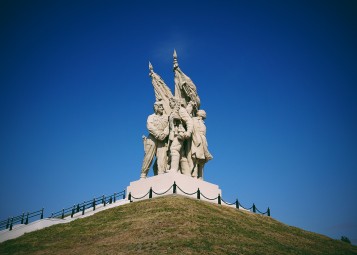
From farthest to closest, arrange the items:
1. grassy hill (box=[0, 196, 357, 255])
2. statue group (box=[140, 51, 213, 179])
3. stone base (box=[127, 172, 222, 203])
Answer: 1. statue group (box=[140, 51, 213, 179])
2. stone base (box=[127, 172, 222, 203])
3. grassy hill (box=[0, 196, 357, 255])

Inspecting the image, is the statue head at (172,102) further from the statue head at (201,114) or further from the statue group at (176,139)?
the statue head at (201,114)

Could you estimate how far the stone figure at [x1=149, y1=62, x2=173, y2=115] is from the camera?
79.7 feet

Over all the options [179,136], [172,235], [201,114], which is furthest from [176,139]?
[172,235]

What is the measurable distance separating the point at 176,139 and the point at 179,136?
0.95ft

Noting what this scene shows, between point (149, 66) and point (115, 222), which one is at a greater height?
point (149, 66)

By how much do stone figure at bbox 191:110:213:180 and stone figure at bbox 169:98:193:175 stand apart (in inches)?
22.0

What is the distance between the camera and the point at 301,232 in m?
19.3

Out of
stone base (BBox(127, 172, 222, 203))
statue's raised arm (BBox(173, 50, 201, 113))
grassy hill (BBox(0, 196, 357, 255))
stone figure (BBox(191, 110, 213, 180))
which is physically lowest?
grassy hill (BBox(0, 196, 357, 255))

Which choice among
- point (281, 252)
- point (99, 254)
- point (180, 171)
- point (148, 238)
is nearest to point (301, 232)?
point (281, 252)

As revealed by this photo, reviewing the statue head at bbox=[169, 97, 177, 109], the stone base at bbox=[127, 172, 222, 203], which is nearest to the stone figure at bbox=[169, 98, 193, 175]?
the statue head at bbox=[169, 97, 177, 109]

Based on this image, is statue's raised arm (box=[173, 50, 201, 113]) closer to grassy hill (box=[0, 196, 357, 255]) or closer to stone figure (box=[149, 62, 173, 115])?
stone figure (box=[149, 62, 173, 115])

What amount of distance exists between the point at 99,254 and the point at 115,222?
4081 mm

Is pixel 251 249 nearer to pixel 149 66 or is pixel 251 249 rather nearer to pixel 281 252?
pixel 281 252

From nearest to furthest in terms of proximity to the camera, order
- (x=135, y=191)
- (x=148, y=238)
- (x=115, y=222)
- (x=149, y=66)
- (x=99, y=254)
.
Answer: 1. (x=99, y=254)
2. (x=148, y=238)
3. (x=115, y=222)
4. (x=135, y=191)
5. (x=149, y=66)
